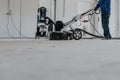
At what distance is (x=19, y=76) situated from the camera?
790 mm

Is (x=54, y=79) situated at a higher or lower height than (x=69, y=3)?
lower

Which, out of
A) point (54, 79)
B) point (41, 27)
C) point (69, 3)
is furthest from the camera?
point (69, 3)

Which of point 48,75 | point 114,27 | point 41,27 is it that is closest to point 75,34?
point 41,27

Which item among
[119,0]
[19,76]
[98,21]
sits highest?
[119,0]

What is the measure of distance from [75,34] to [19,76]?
4.43 meters

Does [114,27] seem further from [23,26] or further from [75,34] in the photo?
[75,34]

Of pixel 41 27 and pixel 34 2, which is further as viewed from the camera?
pixel 34 2

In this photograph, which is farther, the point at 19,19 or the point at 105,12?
the point at 19,19

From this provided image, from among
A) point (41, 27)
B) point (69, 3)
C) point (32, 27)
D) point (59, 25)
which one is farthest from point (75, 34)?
point (69, 3)

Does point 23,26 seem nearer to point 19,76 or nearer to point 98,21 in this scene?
point 98,21

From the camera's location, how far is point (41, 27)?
667cm

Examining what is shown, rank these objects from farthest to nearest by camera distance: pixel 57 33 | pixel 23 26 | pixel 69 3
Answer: pixel 69 3 < pixel 23 26 < pixel 57 33

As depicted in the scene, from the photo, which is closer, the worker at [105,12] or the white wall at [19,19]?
the worker at [105,12]

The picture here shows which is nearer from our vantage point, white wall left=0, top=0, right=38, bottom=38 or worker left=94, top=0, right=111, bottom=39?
worker left=94, top=0, right=111, bottom=39
